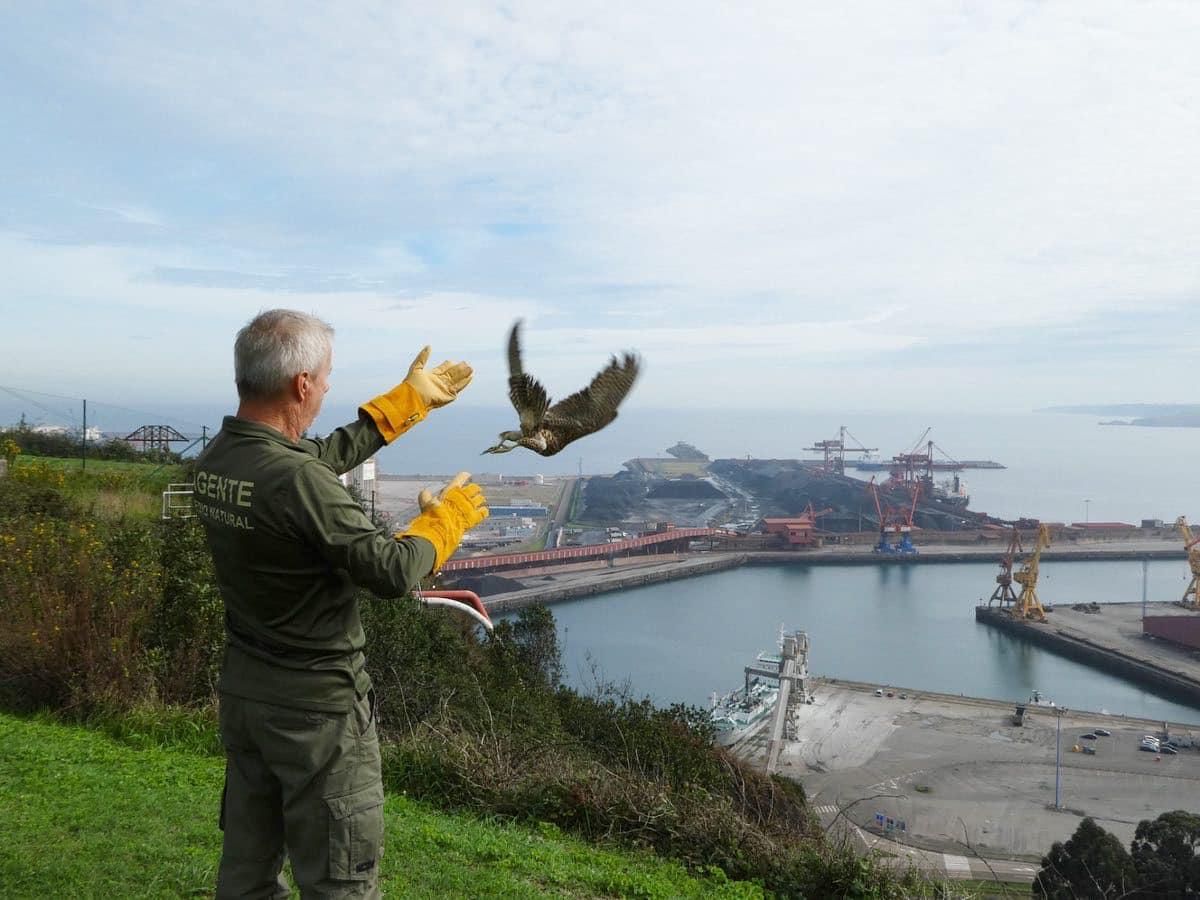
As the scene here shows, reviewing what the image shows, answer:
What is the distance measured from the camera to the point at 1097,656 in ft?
116

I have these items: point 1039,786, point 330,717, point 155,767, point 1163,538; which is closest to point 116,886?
point 155,767

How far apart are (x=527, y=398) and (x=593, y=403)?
0.47 ft

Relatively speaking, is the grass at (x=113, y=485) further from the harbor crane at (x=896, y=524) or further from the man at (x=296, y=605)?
the harbor crane at (x=896, y=524)

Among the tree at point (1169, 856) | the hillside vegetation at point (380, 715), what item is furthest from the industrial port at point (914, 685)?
the tree at point (1169, 856)

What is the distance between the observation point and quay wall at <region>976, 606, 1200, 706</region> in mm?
31906

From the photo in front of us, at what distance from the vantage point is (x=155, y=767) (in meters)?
3.33

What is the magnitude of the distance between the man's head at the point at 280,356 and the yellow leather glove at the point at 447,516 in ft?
0.89

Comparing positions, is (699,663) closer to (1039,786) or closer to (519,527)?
(1039,786)

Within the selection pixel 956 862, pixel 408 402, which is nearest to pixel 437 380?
pixel 408 402

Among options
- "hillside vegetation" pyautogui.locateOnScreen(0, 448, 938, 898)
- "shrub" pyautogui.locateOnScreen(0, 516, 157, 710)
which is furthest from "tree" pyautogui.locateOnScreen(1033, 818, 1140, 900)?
"shrub" pyautogui.locateOnScreen(0, 516, 157, 710)

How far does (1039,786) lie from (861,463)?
71.4 meters

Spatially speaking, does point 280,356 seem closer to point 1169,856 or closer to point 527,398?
point 527,398

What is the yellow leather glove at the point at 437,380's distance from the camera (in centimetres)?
172

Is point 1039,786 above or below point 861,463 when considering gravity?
below
